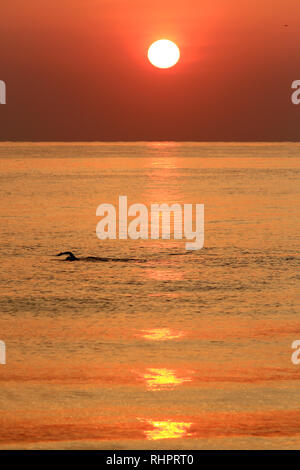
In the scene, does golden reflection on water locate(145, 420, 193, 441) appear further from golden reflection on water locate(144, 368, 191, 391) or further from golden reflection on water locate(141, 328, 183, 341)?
golden reflection on water locate(141, 328, 183, 341)

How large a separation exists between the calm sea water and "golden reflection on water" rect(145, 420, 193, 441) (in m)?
0.01

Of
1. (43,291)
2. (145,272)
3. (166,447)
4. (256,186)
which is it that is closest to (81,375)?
(166,447)

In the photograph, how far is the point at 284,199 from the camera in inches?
2357

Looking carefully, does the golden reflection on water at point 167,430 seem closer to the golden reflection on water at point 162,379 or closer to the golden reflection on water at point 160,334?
the golden reflection on water at point 162,379

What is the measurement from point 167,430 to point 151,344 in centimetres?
490

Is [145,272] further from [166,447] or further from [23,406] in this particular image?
[166,447]

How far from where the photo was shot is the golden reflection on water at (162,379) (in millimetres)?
13102

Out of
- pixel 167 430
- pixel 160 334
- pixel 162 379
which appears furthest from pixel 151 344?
pixel 167 430

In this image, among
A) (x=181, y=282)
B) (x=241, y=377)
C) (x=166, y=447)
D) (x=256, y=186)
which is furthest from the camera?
(x=256, y=186)

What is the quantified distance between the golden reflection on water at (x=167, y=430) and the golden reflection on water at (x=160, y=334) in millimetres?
5096

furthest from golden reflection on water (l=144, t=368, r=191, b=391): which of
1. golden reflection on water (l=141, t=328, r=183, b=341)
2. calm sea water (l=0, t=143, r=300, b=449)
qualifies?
golden reflection on water (l=141, t=328, r=183, b=341)
